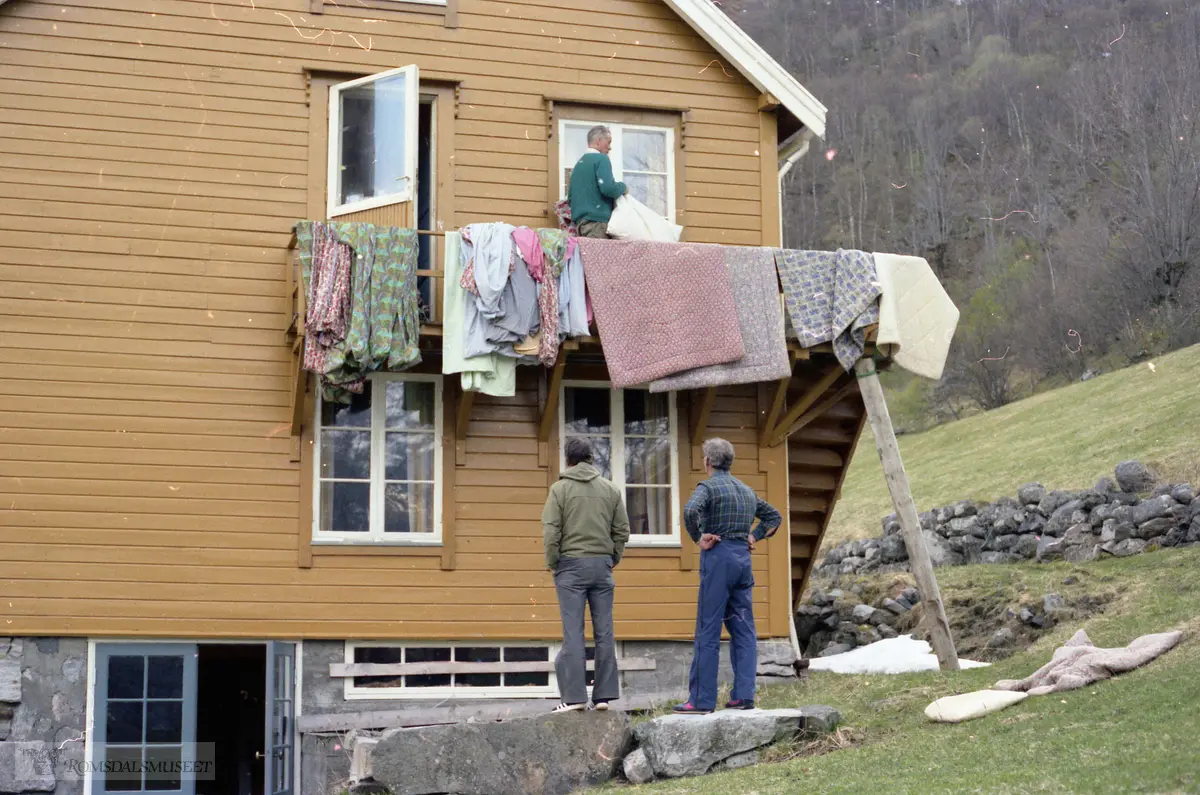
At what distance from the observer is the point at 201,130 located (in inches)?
565

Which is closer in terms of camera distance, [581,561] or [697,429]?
[581,561]

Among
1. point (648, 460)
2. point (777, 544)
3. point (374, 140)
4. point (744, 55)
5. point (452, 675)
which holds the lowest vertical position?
point (452, 675)

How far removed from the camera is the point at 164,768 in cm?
1338

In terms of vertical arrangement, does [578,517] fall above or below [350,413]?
below

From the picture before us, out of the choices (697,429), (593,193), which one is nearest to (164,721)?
(697,429)

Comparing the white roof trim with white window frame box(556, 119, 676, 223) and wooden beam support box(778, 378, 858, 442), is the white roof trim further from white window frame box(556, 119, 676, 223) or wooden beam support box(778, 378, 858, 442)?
wooden beam support box(778, 378, 858, 442)

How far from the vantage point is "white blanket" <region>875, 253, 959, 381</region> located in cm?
1428

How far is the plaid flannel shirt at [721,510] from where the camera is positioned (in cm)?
1107

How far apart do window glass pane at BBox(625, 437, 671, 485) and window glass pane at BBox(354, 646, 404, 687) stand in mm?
2831

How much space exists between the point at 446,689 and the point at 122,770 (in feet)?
9.80

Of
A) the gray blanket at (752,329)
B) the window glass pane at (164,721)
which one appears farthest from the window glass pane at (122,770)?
the gray blanket at (752,329)

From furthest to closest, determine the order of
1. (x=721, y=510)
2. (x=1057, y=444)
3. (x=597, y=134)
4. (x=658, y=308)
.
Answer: (x=1057, y=444)
(x=597, y=134)
(x=658, y=308)
(x=721, y=510)

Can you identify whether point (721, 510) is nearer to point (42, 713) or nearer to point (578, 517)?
point (578, 517)

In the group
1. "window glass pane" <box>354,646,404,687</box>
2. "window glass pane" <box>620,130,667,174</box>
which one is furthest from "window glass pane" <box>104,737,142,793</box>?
"window glass pane" <box>620,130,667,174</box>
